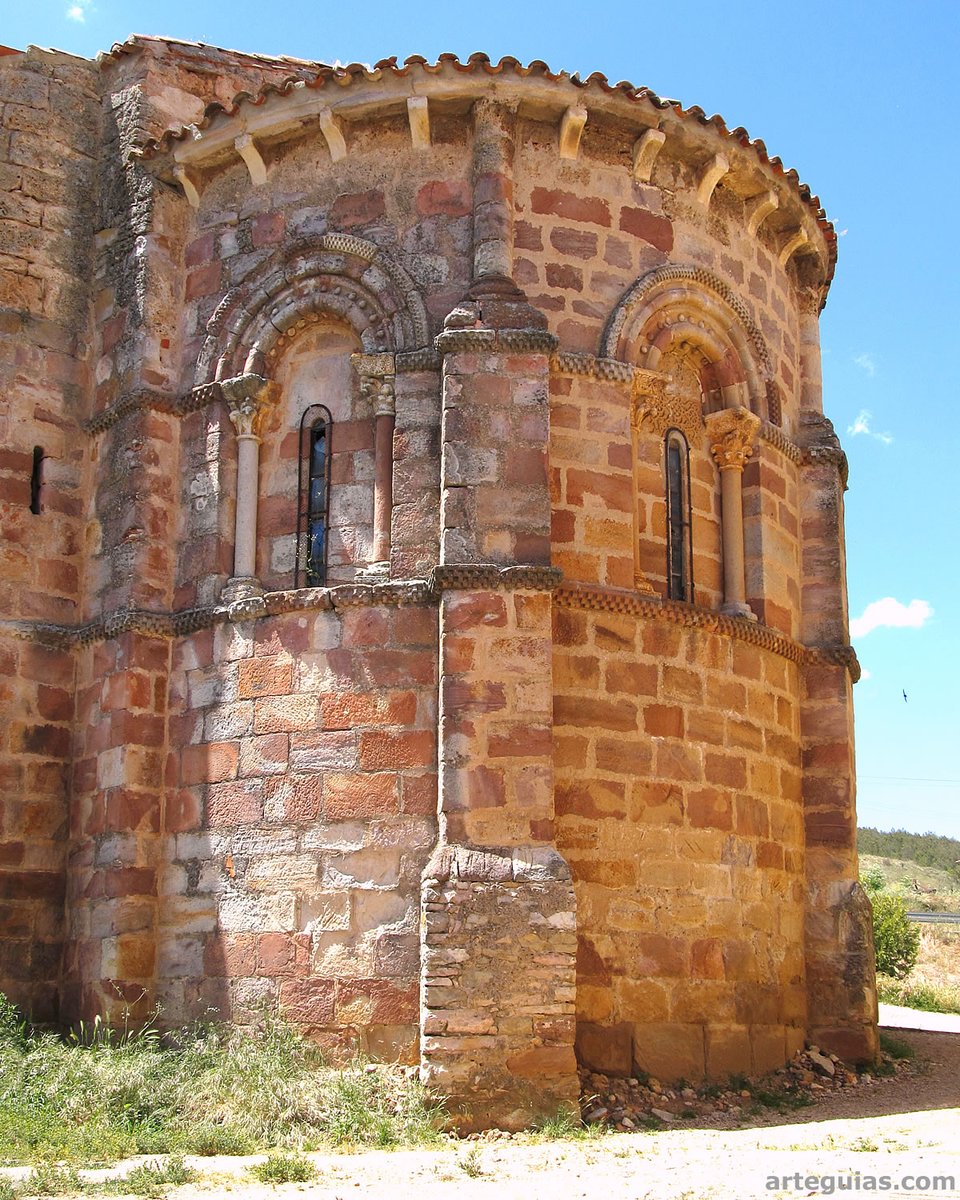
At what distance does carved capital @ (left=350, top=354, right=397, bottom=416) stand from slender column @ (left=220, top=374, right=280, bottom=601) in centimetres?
83

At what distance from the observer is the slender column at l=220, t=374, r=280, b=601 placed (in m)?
11.0

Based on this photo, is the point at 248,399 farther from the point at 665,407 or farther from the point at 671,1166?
the point at 671,1166

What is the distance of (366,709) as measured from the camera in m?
10.1

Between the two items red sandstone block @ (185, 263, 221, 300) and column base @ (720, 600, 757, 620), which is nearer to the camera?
column base @ (720, 600, 757, 620)

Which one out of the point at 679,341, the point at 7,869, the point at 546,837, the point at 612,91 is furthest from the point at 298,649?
the point at 612,91

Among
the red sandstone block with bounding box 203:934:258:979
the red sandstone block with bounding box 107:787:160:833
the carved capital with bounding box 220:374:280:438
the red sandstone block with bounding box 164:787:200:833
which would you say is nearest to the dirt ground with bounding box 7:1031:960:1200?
the red sandstone block with bounding box 203:934:258:979

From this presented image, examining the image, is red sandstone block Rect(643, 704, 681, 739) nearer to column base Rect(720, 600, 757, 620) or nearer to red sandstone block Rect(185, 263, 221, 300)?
column base Rect(720, 600, 757, 620)

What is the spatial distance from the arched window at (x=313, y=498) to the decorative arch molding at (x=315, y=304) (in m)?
0.60

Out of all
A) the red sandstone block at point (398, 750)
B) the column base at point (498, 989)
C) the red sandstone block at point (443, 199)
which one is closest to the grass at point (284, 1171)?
the column base at point (498, 989)

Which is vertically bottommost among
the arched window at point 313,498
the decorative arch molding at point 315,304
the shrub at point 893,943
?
the shrub at point 893,943

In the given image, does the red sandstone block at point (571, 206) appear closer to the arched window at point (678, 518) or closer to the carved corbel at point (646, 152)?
the carved corbel at point (646, 152)

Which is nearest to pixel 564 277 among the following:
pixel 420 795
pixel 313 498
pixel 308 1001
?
pixel 313 498

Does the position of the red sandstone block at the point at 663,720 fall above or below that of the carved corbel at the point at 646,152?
below

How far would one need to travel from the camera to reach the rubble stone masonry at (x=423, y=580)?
32.2ft
